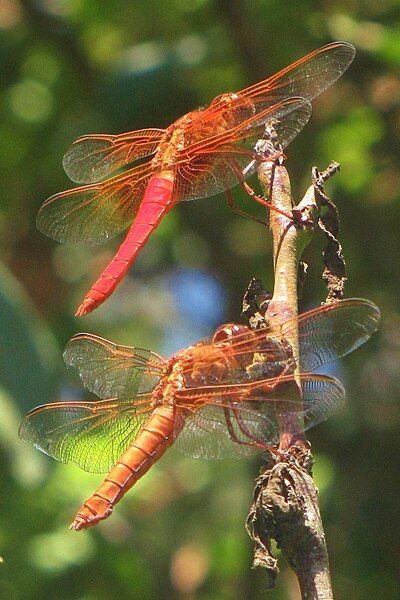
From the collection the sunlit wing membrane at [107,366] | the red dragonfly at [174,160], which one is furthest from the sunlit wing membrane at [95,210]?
the sunlit wing membrane at [107,366]

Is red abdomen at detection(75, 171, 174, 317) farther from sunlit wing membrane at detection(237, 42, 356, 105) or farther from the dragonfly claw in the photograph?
sunlit wing membrane at detection(237, 42, 356, 105)

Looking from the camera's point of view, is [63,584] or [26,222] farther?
[26,222]

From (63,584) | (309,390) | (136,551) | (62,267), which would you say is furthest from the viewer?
(62,267)

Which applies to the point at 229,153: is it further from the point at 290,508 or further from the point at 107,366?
the point at 290,508

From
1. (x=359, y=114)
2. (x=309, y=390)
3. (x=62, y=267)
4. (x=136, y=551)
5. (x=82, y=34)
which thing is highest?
(x=82, y=34)

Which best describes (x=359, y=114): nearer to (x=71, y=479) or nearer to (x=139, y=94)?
(x=139, y=94)

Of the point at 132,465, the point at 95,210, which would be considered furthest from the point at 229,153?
the point at 132,465

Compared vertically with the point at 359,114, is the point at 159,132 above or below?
below

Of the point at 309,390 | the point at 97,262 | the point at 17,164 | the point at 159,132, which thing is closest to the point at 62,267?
the point at 97,262
